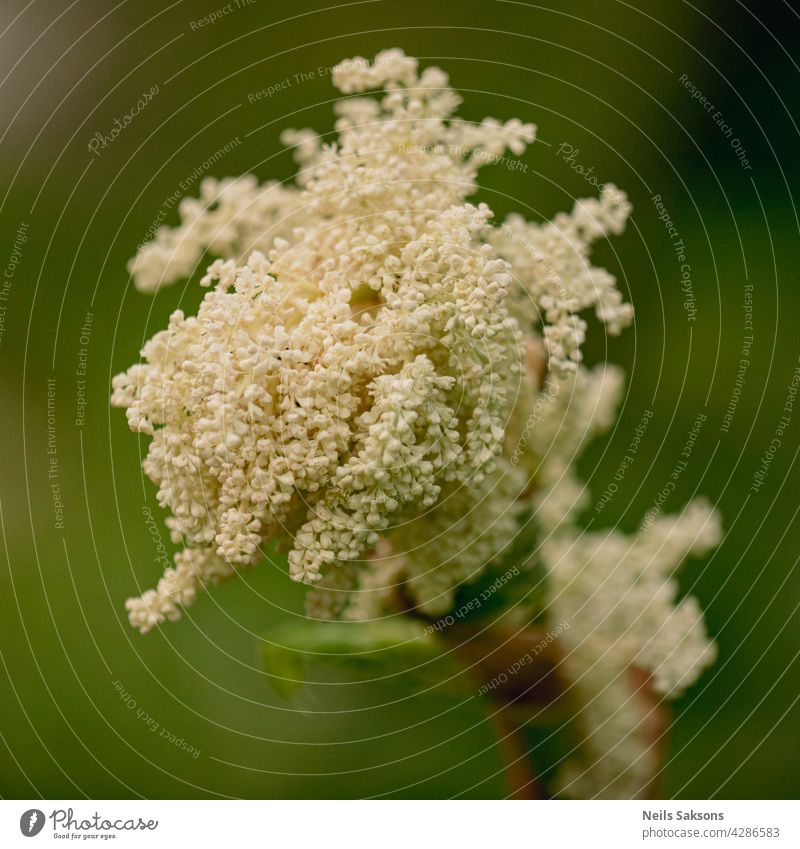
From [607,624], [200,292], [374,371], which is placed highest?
[200,292]

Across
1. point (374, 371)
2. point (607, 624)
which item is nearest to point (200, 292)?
point (374, 371)

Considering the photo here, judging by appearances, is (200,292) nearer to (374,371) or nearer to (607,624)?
(374,371)

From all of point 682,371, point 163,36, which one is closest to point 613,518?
point 682,371

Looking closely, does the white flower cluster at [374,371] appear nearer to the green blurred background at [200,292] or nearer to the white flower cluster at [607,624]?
the white flower cluster at [607,624]

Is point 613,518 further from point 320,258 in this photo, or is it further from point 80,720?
point 80,720

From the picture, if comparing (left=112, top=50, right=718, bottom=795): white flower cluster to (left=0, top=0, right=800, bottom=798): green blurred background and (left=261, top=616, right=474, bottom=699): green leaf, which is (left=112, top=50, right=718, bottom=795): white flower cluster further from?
(left=0, top=0, right=800, bottom=798): green blurred background

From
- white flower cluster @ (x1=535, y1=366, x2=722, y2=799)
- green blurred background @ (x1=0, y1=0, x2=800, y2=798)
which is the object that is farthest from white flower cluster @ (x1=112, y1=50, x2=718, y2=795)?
green blurred background @ (x1=0, y1=0, x2=800, y2=798)

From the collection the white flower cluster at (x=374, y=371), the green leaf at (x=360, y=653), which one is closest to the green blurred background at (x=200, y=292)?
the green leaf at (x=360, y=653)
